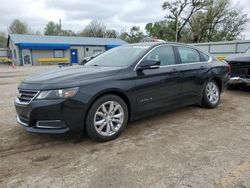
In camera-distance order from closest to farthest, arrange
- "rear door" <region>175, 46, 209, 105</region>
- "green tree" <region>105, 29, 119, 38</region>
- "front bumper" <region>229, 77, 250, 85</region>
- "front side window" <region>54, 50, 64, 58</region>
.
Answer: "rear door" <region>175, 46, 209, 105</region>, "front bumper" <region>229, 77, 250, 85</region>, "front side window" <region>54, 50, 64, 58</region>, "green tree" <region>105, 29, 119, 38</region>

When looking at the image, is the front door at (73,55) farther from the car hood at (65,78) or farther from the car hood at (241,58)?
the car hood at (65,78)

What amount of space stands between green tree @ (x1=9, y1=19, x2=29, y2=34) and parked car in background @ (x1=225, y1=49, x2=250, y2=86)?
63010 mm

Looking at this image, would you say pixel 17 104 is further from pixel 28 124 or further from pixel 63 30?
pixel 63 30

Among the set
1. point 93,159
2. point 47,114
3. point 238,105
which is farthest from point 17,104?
point 238,105

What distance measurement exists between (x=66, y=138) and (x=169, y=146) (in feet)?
5.62

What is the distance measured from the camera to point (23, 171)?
9.70 feet

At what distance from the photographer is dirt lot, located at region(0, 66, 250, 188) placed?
8.92 ft

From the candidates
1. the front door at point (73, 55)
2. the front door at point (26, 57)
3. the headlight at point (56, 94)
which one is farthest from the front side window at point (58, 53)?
the headlight at point (56, 94)

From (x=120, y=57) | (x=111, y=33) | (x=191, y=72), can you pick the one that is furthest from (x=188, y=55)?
(x=111, y=33)

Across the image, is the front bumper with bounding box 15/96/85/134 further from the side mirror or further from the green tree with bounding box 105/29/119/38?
the green tree with bounding box 105/29/119/38

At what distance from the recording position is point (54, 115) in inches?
132

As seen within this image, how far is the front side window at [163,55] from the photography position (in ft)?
14.8

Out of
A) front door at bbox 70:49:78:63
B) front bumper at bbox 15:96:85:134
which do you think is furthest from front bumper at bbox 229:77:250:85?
front door at bbox 70:49:78:63

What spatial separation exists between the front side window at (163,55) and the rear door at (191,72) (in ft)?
0.70
